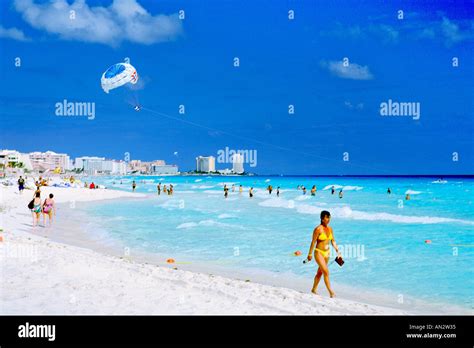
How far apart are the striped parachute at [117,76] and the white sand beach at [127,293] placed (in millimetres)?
14994

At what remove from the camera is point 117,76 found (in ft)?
75.7

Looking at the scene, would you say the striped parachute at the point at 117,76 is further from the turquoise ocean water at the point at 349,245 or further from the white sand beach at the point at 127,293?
the white sand beach at the point at 127,293

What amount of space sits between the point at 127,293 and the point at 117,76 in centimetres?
1826

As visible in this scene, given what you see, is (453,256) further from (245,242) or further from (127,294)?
(127,294)

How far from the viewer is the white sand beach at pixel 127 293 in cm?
647

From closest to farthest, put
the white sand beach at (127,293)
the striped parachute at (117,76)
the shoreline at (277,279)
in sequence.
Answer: the white sand beach at (127,293) < the shoreline at (277,279) < the striped parachute at (117,76)

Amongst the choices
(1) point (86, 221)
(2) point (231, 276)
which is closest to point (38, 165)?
(1) point (86, 221)

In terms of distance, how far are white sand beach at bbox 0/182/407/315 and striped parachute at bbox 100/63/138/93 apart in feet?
49.2
